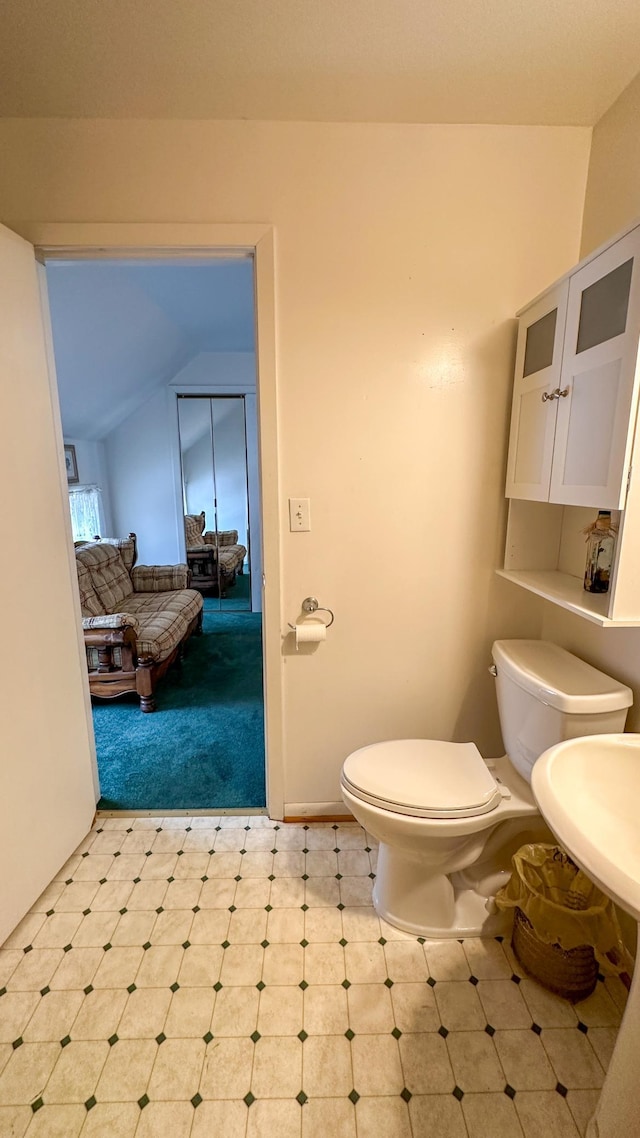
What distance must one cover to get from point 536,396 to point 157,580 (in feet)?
10.6

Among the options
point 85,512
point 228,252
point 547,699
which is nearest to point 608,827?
point 547,699

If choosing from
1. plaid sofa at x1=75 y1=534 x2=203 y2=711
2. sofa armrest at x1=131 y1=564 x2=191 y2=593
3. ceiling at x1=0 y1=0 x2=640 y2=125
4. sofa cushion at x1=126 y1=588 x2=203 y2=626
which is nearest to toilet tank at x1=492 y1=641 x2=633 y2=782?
ceiling at x1=0 y1=0 x2=640 y2=125

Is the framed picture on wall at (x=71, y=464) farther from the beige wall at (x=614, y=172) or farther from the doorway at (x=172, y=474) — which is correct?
the beige wall at (x=614, y=172)

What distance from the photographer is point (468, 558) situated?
173 cm

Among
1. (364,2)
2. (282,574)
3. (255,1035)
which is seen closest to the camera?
(364,2)

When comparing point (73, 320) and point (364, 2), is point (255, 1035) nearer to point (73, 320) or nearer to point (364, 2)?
point (364, 2)

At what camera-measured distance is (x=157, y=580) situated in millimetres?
3912

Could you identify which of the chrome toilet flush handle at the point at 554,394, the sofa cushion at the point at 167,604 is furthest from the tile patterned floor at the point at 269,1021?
the sofa cushion at the point at 167,604

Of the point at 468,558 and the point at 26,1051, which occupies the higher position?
the point at 468,558

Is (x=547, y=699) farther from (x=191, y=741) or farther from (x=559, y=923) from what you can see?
(x=191, y=741)

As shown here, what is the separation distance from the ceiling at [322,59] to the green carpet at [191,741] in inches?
94.8

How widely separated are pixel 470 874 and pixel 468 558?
1032 millimetres

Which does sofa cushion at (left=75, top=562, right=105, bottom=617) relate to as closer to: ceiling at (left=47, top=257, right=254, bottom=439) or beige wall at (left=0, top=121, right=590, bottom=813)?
ceiling at (left=47, top=257, right=254, bottom=439)

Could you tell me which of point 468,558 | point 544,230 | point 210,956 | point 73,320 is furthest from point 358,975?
point 73,320
